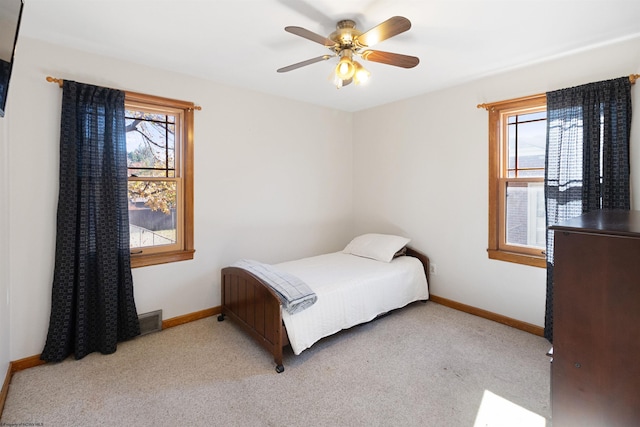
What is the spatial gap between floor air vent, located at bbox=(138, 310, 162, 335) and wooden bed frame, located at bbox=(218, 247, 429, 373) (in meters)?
0.55

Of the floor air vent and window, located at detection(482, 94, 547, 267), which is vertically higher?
window, located at detection(482, 94, 547, 267)

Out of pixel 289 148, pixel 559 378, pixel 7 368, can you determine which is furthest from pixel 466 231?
pixel 7 368

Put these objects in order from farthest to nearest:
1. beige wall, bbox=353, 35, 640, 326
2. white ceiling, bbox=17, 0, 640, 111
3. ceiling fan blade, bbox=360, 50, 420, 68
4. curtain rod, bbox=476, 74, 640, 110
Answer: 1. beige wall, bbox=353, 35, 640, 326
2. curtain rod, bbox=476, 74, 640, 110
3. ceiling fan blade, bbox=360, 50, 420, 68
4. white ceiling, bbox=17, 0, 640, 111

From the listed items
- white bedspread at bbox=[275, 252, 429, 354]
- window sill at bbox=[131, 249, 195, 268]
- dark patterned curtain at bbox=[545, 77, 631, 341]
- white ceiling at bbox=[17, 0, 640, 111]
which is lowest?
white bedspread at bbox=[275, 252, 429, 354]

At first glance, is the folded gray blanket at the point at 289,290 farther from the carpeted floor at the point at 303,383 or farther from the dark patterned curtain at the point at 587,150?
the dark patterned curtain at the point at 587,150

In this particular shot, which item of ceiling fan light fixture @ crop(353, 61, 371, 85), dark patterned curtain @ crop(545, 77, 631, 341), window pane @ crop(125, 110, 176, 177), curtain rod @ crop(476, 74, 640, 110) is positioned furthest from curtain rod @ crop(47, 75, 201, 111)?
dark patterned curtain @ crop(545, 77, 631, 341)

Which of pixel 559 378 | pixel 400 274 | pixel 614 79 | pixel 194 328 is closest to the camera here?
pixel 559 378

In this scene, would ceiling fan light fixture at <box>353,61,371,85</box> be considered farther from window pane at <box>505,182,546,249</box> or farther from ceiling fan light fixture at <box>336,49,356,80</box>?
window pane at <box>505,182,546,249</box>

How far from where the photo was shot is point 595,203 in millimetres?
2418

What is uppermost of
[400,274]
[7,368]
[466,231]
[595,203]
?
[595,203]

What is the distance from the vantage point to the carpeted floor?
1.86 metres

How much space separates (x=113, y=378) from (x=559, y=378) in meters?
2.61

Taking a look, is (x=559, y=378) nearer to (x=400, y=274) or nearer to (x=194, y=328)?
(x=400, y=274)

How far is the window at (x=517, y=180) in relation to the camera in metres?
2.89
